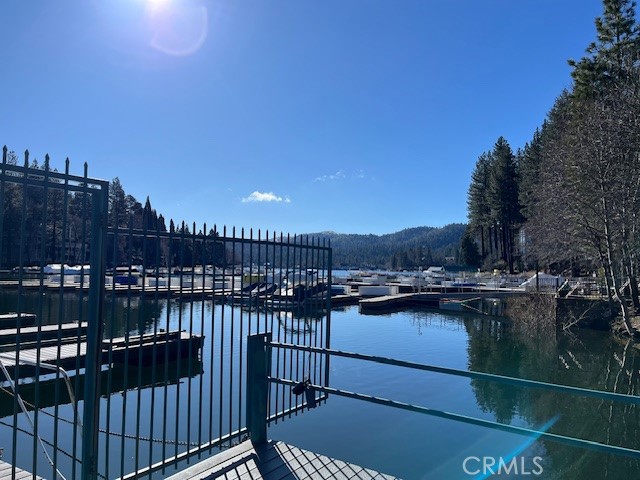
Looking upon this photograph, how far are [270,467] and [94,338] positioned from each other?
1.47 meters

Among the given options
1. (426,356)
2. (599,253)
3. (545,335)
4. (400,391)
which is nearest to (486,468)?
(400,391)

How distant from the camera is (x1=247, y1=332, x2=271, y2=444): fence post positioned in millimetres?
3668

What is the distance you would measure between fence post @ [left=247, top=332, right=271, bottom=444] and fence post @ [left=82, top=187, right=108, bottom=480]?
115cm

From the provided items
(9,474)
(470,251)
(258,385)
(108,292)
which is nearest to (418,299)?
(108,292)

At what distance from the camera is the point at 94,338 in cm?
281

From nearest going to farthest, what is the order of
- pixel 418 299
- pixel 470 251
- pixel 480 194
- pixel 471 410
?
pixel 471 410
pixel 418 299
pixel 480 194
pixel 470 251

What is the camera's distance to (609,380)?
10625 mm

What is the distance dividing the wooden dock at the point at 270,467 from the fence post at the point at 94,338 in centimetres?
59

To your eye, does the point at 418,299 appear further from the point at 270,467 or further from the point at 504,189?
the point at 270,467

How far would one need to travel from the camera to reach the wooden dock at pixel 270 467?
10.3 feet

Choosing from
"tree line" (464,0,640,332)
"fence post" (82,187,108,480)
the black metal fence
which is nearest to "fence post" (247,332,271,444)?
the black metal fence

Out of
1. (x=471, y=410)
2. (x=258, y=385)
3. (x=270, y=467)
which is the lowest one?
(x=471, y=410)

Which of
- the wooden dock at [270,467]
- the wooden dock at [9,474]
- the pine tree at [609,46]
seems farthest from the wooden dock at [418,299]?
the wooden dock at [9,474]

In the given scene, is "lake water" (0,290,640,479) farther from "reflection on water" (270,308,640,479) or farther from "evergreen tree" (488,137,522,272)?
"evergreen tree" (488,137,522,272)
